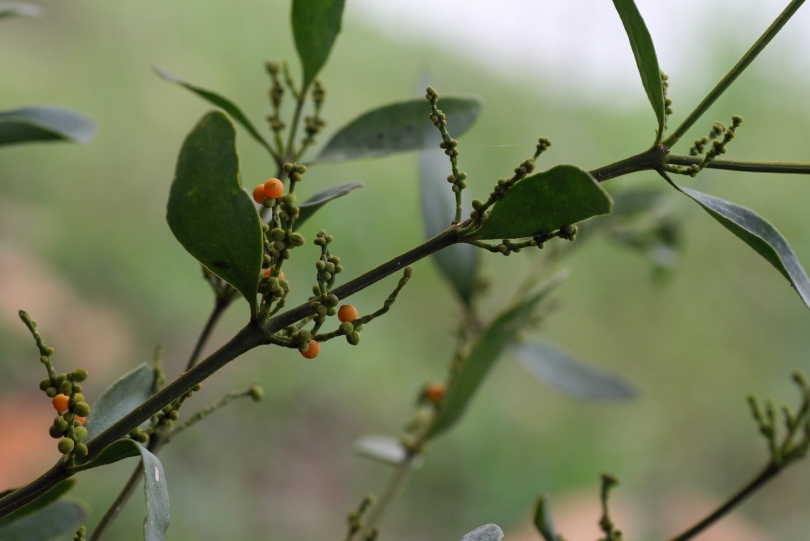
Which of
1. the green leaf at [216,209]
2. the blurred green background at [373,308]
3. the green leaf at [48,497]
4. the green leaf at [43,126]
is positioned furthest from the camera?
the blurred green background at [373,308]

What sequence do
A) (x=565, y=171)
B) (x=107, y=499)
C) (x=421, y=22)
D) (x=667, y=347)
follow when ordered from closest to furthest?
(x=565, y=171)
(x=107, y=499)
(x=667, y=347)
(x=421, y=22)

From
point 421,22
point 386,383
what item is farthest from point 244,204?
point 421,22

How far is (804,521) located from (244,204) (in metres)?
2.35

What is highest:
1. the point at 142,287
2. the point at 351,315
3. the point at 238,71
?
the point at 351,315

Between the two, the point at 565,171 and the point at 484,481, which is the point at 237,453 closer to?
the point at 484,481

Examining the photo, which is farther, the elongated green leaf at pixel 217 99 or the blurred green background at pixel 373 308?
the blurred green background at pixel 373 308

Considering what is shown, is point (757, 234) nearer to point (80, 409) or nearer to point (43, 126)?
point (80, 409)

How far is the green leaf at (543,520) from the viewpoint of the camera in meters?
0.48

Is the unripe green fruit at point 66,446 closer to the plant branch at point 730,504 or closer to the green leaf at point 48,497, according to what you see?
the green leaf at point 48,497

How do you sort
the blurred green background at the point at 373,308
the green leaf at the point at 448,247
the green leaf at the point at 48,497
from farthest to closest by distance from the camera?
the blurred green background at the point at 373,308 → the green leaf at the point at 448,247 → the green leaf at the point at 48,497

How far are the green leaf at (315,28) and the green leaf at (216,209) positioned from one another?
0.22 metres

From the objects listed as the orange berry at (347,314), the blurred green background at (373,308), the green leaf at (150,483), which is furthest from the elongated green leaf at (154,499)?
the blurred green background at (373,308)

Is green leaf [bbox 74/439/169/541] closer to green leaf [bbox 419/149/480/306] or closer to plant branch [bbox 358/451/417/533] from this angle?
plant branch [bbox 358/451/417/533]

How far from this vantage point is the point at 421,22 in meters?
3.75
